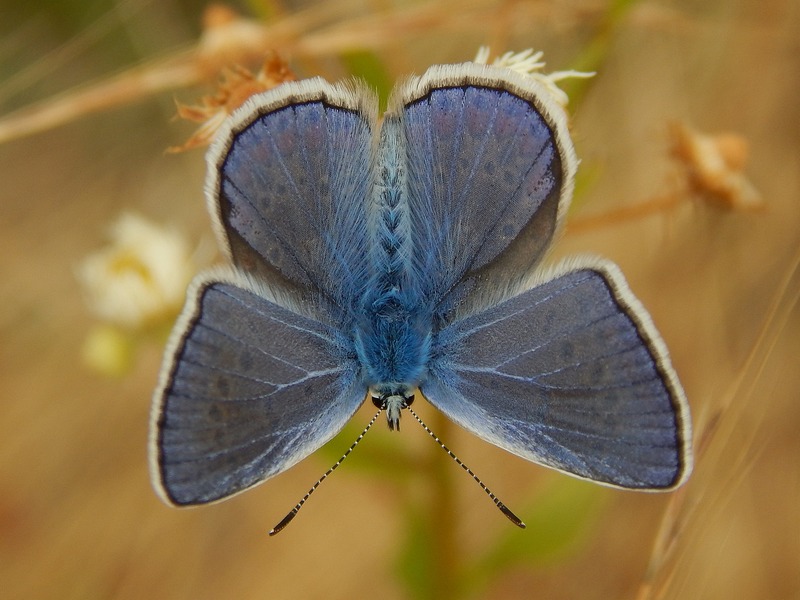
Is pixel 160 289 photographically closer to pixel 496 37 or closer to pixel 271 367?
pixel 271 367

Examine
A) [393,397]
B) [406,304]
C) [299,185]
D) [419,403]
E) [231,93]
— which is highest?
[231,93]

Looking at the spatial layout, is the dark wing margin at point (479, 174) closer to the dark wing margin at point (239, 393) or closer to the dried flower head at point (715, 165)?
the dark wing margin at point (239, 393)

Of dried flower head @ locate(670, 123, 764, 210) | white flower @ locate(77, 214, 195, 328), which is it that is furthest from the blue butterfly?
white flower @ locate(77, 214, 195, 328)

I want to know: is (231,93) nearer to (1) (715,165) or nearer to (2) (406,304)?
(2) (406,304)

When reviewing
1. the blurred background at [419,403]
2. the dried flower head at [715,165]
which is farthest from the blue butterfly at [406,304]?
the dried flower head at [715,165]

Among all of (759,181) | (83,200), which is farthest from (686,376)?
(83,200)

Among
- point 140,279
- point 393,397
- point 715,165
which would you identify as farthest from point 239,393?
point 715,165

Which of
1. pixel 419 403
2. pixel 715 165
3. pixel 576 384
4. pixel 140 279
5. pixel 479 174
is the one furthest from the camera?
pixel 419 403
